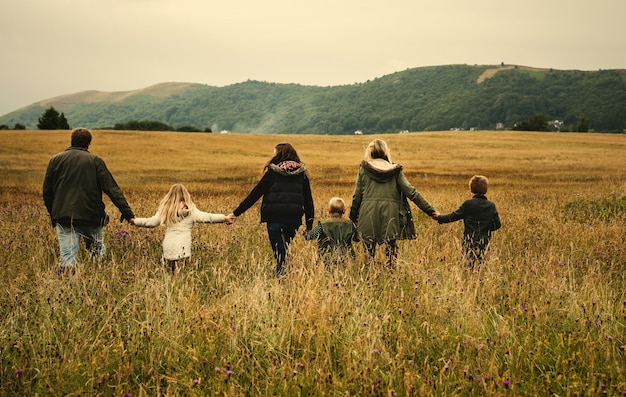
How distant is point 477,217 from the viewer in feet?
20.7

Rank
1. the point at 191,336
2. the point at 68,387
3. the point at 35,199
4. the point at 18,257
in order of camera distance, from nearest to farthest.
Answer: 1. the point at 68,387
2. the point at 191,336
3. the point at 18,257
4. the point at 35,199

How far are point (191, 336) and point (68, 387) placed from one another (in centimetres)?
94

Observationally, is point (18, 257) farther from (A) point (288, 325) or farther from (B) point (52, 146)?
(B) point (52, 146)

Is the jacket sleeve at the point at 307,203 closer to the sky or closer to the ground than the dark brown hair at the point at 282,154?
closer to the ground

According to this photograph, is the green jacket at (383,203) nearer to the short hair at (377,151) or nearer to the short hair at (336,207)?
the short hair at (377,151)

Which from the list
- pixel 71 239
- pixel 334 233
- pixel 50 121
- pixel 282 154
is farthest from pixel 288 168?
pixel 50 121

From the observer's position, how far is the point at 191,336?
377cm

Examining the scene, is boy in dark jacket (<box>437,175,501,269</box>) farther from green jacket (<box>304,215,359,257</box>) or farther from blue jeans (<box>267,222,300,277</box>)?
blue jeans (<box>267,222,300,277</box>)

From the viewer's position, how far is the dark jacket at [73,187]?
571 cm

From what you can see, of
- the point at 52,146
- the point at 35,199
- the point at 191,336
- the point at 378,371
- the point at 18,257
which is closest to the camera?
the point at 378,371

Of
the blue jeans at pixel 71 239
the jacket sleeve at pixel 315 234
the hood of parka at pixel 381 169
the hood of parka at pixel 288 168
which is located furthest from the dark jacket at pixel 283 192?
the blue jeans at pixel 71 239

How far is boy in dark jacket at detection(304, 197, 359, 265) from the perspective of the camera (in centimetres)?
595

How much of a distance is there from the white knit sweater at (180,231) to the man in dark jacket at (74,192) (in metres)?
0.62

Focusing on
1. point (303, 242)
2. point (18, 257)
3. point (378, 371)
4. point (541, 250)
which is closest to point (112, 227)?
point (18, 257)
